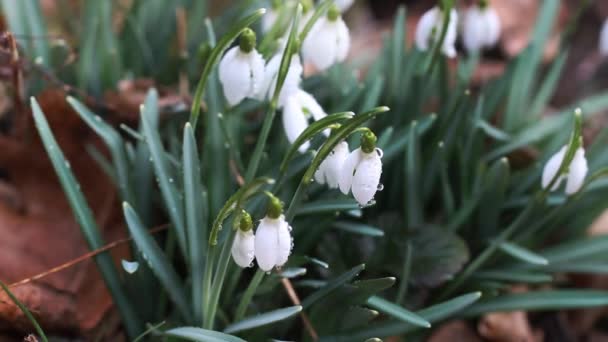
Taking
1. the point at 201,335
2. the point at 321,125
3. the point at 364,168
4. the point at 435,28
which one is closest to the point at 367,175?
the point at 364,168

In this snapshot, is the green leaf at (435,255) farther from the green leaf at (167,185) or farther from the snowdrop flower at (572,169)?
the green leaf at (167,185)

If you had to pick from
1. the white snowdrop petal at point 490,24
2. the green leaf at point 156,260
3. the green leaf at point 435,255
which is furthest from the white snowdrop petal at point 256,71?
the white snowdrop petal at point 490,24

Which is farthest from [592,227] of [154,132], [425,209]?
[154,132]

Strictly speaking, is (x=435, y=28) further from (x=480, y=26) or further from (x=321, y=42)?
(x=321, y=42)

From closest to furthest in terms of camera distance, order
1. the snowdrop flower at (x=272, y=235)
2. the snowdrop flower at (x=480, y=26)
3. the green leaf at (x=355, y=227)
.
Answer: the snowdrop flower at (x=272, y=235), the green leaf at (x=355, y=227), the snowdrop flower at (x=480, y=26)

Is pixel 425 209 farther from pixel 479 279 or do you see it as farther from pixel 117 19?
pixel 117 19

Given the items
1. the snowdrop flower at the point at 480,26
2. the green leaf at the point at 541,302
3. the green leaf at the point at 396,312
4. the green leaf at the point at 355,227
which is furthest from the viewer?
the snowdrop flower at the point at 480,26
